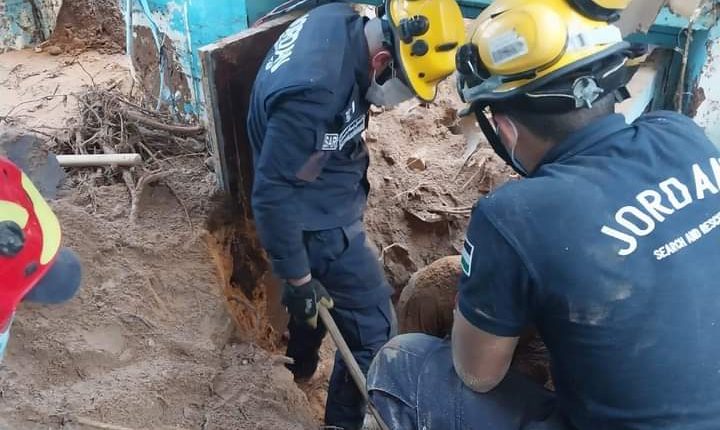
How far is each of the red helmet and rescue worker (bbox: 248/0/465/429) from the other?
101cm

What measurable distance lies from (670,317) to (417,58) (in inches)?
54.6

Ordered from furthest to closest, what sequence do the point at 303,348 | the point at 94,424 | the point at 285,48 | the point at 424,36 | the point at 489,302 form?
the point at 303,348 < the point at 285,48 < the point at 424,36 < the point at 94,424 < the point at 489,302

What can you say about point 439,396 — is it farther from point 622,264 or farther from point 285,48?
point 285,48

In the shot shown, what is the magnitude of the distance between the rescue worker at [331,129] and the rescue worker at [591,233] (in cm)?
70

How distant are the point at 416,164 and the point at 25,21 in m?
4.02

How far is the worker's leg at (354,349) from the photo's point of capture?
11.1 feet

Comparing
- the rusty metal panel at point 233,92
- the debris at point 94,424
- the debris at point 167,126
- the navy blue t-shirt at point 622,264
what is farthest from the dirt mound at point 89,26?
the navy blue t-shirt at point 622,264

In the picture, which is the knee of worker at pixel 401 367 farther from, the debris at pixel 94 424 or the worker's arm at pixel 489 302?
the debris at pixel 94 424

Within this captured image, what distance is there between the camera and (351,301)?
336 cm

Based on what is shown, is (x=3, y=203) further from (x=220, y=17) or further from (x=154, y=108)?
(x=154, y=108)

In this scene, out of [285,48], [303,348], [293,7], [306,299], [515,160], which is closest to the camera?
[515,160]

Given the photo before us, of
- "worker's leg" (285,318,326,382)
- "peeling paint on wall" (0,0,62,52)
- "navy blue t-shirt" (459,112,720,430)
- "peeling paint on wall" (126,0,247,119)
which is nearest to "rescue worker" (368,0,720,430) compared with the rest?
"navy blue t-shirt" (459,112,720,430)

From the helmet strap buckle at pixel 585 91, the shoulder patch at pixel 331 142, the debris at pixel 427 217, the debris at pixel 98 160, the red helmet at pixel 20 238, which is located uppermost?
the helmet strap buckle at pixel 585 91

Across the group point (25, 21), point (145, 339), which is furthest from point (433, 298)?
point (25, 21)
